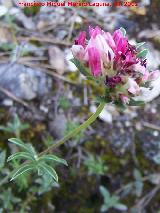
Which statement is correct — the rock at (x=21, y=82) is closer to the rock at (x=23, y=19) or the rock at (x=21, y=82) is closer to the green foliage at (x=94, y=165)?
the rock at (x=23, y=19)

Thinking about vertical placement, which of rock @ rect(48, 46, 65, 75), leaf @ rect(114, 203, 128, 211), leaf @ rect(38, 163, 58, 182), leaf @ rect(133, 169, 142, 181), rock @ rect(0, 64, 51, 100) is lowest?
leaf @ rect(114, 203, 128, 211)

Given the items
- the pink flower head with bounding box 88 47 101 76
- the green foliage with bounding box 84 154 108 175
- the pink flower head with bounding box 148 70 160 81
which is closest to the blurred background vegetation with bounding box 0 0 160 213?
the green foliage with bounding box 84 154 108 175

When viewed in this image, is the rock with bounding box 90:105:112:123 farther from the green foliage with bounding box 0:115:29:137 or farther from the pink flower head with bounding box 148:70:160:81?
the pink flower head with bounding box 148:70:160:81

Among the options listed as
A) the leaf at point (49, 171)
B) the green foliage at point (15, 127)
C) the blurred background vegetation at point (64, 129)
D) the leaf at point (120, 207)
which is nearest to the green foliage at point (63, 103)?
the blurred background vegetation at point (64, 129)

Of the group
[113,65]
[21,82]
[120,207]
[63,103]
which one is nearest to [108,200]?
[120,207]

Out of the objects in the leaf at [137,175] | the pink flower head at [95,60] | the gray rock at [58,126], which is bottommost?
the leaf at [137,175]

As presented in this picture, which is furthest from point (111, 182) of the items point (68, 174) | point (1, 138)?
point (1, 138)

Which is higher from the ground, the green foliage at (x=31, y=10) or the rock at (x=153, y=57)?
the green foliage at (x=31, y=10)
